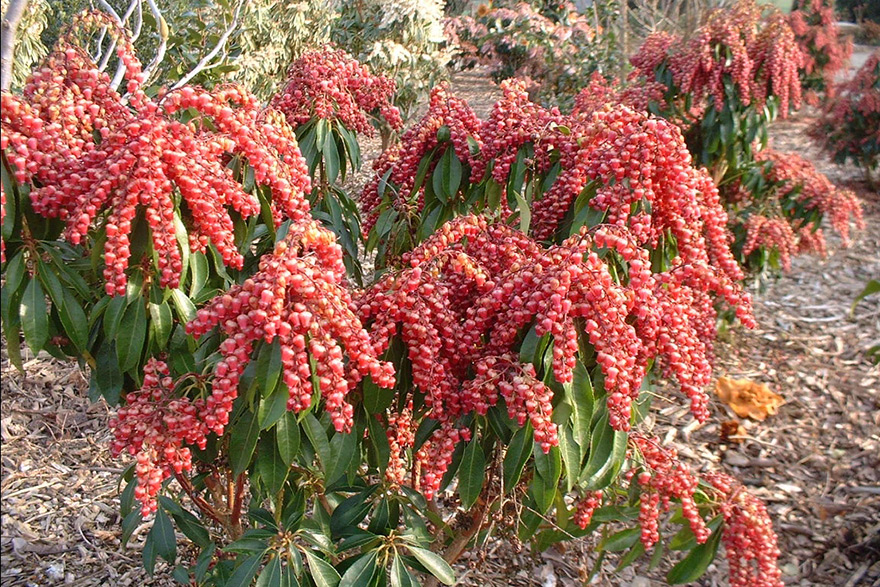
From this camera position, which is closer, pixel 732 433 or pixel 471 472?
pixel 471 472

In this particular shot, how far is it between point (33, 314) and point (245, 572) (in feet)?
2.40

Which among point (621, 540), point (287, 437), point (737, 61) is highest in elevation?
point (737, 61)

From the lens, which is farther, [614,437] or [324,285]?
[614,437]

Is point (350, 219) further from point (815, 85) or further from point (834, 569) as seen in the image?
point (815, 85)

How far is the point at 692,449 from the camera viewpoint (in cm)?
371

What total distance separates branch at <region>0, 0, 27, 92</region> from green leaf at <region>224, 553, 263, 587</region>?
110cm

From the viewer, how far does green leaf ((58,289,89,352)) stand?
5.43 ft

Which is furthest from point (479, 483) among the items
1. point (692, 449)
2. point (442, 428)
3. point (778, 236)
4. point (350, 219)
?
point (778, 236)

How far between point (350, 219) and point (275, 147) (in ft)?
2.85

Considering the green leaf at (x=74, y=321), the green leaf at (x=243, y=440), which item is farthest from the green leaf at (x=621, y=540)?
the green leaf at (x=74, y=321)

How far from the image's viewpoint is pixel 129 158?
139 cm

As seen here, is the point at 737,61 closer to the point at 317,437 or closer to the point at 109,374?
the point at 317,437

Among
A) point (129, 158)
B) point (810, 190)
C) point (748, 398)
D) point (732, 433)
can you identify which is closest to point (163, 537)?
point (129, 158)

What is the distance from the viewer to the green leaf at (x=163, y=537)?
2.07 metres
